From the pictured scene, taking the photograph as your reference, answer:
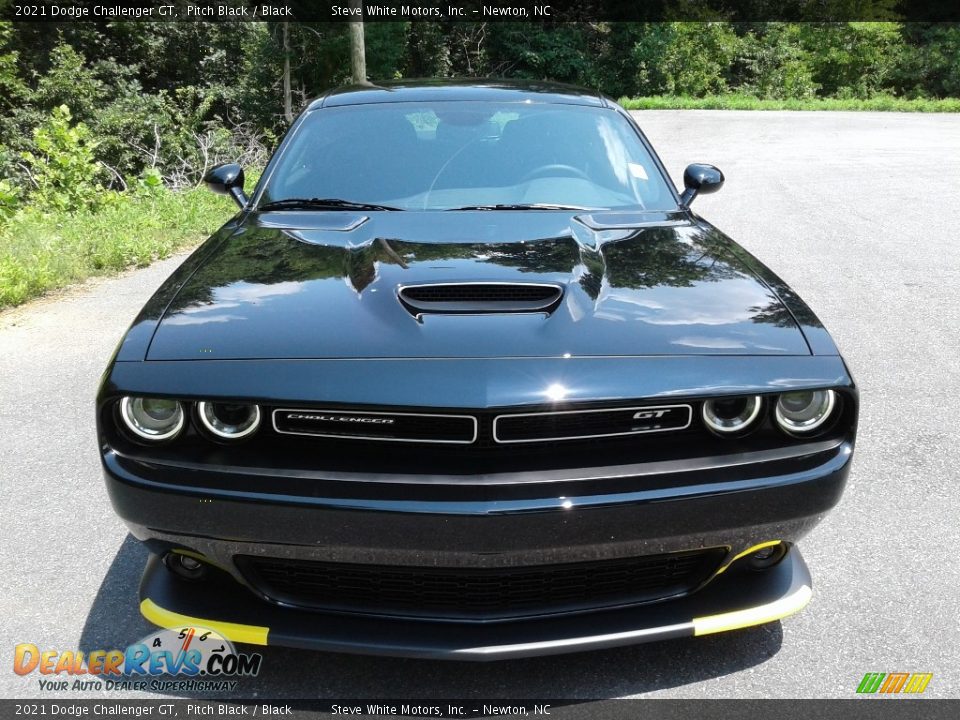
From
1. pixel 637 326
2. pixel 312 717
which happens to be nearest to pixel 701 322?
pixel 637 326

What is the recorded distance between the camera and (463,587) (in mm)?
2006

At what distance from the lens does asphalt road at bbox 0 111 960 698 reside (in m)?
2.21

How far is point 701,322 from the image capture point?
7.01 ft

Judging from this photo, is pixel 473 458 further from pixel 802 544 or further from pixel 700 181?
pixel 700 181

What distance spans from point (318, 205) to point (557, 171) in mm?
912

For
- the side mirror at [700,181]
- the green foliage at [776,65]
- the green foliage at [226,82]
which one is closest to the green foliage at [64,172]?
the green foliage at [226,82]

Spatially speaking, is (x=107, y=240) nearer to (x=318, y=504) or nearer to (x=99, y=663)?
(x=99, y=663)

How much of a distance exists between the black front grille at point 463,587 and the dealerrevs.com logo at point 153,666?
0.27m

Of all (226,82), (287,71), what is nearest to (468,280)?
(287,71)

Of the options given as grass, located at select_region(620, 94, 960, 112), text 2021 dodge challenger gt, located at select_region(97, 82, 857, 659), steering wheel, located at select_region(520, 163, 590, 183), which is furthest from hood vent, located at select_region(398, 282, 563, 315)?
grass, located at select_region(620, 94, 960, 112)

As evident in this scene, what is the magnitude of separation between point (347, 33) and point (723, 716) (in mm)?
29117

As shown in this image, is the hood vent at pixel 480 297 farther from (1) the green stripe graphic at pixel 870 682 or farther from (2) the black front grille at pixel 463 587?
(1) the green stripe graphic at pixel 870 682

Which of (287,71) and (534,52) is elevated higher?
(287,71)

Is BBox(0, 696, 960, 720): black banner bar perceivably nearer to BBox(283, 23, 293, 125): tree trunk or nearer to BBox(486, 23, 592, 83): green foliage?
BBox(283, 23, 293, 125): tree trunk
